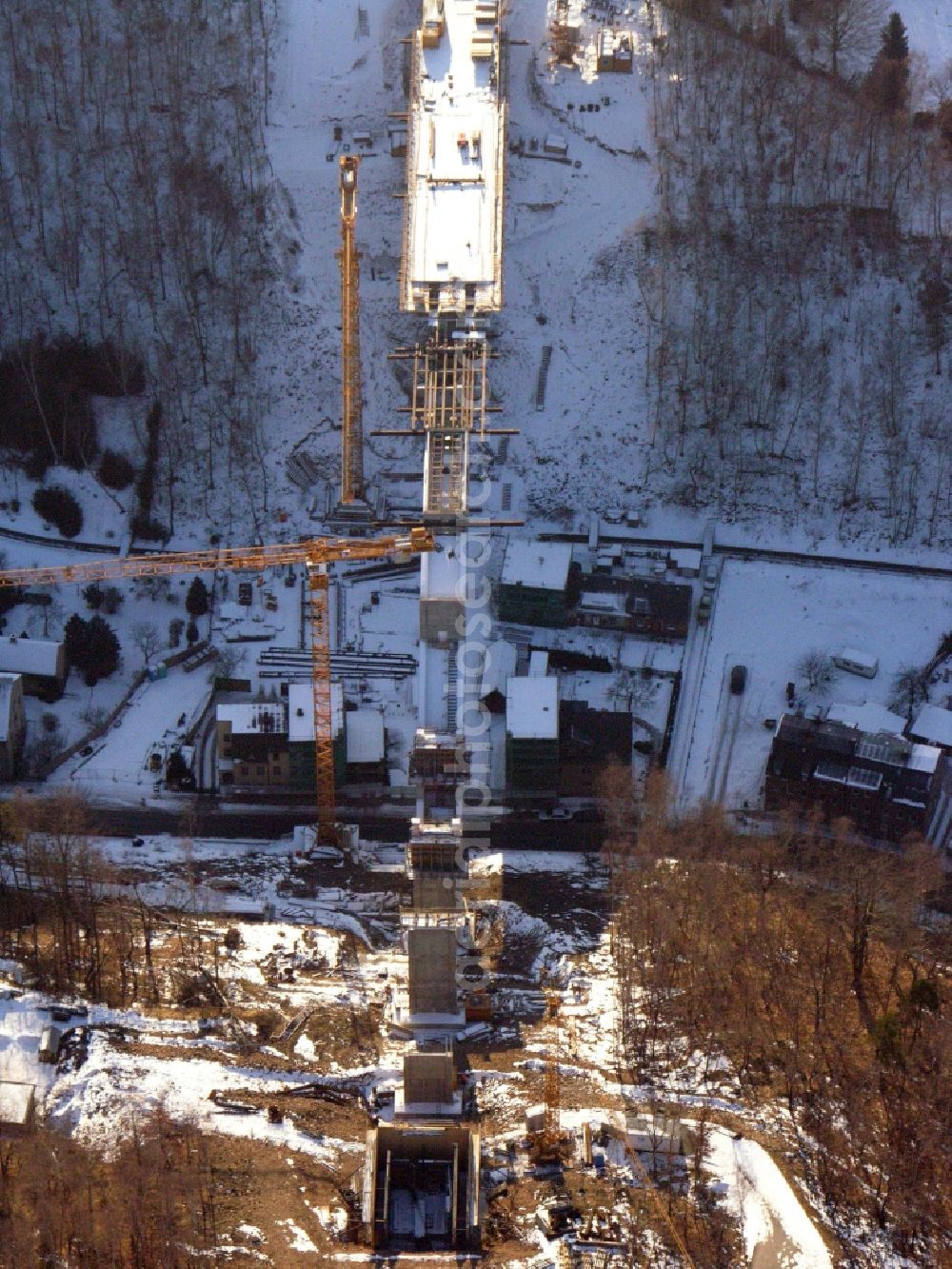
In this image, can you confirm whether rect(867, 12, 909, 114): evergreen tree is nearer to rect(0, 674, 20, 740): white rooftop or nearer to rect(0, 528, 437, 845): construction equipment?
rect(0, 528, 437, 845): construction equipment

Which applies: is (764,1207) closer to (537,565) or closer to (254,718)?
(254,718)

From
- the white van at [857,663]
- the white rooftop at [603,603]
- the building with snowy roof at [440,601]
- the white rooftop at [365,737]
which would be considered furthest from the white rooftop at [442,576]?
the white van at [857,663]

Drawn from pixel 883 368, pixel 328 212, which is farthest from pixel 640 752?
pixel 328 212

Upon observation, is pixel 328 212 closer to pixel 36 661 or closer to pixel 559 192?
pixel 559 192

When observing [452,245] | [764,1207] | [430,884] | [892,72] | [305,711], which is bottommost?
[764,1207]

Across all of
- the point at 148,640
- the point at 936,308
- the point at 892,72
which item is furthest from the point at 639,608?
the point at 892,72

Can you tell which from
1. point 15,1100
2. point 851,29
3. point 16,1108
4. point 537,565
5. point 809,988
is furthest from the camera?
point 851,29
